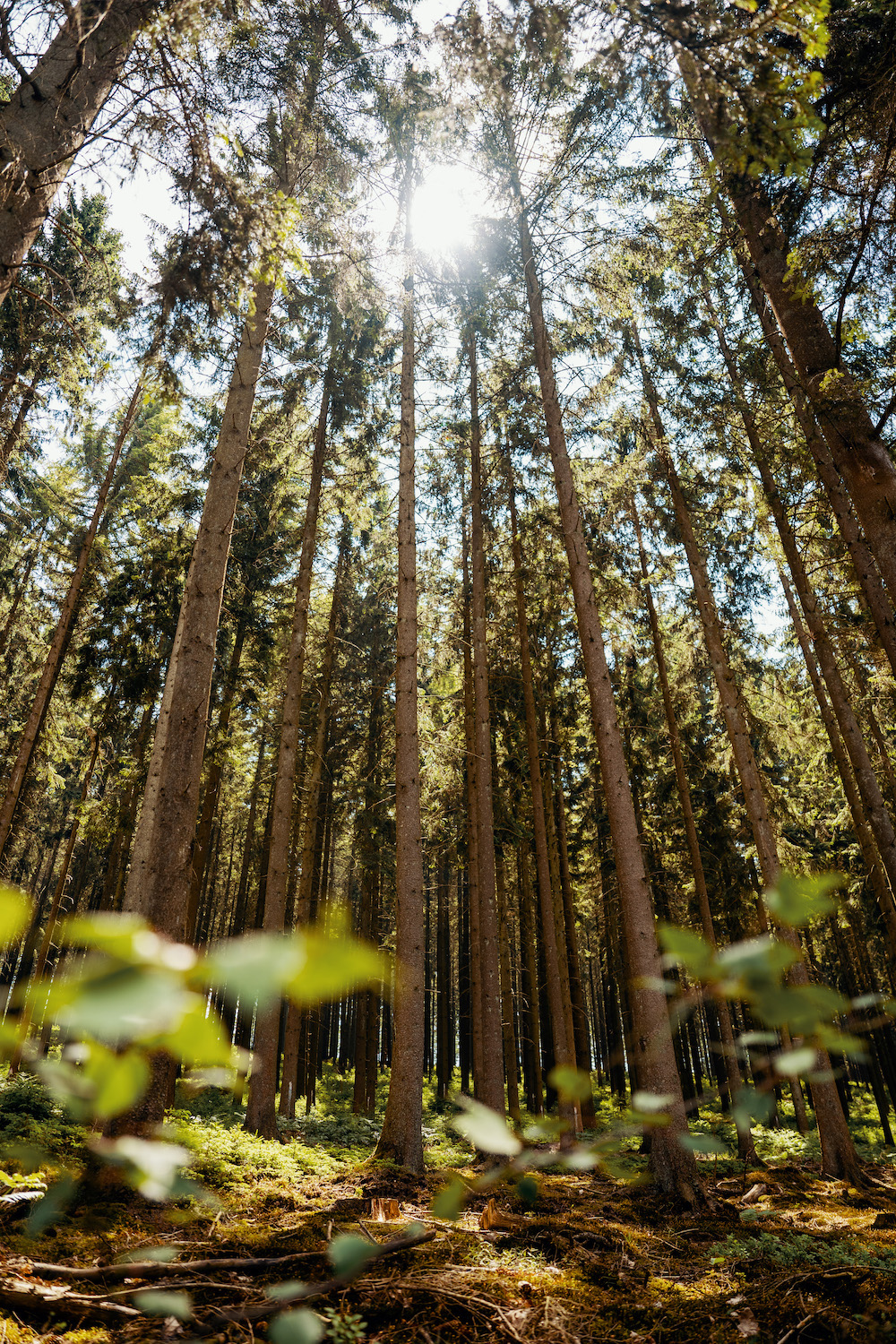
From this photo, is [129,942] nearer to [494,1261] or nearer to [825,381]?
[494,1261]

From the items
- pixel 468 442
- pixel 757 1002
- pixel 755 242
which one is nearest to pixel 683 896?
pixel 468 442

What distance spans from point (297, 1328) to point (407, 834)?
27.3 ft

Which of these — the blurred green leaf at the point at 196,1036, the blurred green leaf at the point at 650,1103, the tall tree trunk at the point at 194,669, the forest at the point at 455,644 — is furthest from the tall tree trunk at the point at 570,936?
the blurred green leaf at the point at 196,1036

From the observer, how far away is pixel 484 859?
1147 cm

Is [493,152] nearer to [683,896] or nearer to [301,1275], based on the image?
[301,1275]

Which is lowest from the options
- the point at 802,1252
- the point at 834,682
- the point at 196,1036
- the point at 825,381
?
the point at 802,1252

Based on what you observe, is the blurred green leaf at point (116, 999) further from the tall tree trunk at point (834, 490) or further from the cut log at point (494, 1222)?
the tall tree trunk at point (834, 490)

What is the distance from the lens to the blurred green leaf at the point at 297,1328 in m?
0.85

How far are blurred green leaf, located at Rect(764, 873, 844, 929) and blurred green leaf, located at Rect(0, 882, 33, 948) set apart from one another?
85 cm

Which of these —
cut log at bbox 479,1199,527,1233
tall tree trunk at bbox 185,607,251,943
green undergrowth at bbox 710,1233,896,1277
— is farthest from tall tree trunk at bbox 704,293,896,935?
tall tree trunk at bbox 185,607,251,943

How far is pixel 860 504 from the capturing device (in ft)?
18.0

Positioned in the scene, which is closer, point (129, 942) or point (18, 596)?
point (129, 942)

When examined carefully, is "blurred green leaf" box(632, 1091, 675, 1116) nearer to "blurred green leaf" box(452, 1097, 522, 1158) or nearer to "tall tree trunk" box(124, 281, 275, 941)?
"blurred green leaf" box(452, 1097, 522, 1158)

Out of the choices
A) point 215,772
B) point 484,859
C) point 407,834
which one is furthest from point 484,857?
point 215,772
